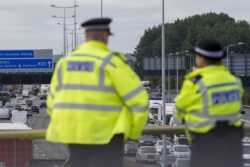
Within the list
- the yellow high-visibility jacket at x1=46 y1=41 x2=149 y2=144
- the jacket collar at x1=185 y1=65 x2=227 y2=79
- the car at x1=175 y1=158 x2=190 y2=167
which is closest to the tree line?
the car at x1=175 y1=158 x2=190 y2=167

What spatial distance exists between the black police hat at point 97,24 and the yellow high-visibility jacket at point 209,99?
3.08 ft

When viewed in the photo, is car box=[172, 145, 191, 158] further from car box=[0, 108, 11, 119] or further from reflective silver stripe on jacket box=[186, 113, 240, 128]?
car box=[0, 108, 11, 119]

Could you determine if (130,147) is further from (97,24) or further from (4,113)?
(4,113)

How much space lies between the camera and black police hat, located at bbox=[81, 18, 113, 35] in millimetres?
6547

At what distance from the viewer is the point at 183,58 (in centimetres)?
10850

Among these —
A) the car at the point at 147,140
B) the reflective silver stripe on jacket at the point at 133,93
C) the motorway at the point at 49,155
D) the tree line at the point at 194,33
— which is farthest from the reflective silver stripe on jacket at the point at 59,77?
the tree line at the point at 194,33

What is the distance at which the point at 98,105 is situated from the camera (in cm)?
636

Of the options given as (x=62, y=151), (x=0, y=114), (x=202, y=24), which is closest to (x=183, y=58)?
(x=202, y=24)

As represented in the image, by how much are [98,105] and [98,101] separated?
3cm

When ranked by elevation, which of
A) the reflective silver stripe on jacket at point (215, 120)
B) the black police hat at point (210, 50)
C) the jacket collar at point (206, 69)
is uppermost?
the black police hat at point (210, 50)

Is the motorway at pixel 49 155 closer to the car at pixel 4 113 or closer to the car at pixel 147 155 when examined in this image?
the car at pixel 147 155

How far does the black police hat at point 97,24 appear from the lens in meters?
6.55

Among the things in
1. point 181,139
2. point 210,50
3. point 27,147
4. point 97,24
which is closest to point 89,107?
point 97,24

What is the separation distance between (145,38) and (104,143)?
13929cm
